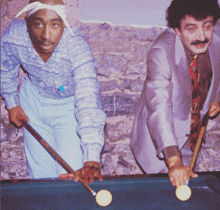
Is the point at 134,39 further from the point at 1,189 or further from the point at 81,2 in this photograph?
the point at 1,189

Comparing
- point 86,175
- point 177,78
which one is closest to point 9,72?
point 86,175

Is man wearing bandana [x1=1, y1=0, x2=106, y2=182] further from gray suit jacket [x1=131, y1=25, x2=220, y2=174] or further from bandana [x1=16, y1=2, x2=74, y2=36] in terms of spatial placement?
gray suit jacket [x1=131, y1=25, x2=220, y2=174]

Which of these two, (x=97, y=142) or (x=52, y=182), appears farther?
(x=97, y=142)

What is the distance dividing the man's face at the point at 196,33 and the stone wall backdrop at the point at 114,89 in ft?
1.23

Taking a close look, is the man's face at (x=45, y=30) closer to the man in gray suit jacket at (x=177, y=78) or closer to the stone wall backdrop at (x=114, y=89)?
the stone wall backdrop at (x=114, y=89)

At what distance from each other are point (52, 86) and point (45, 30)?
1.40 ft

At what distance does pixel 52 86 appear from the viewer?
7.25ft

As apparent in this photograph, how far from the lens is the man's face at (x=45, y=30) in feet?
6.79

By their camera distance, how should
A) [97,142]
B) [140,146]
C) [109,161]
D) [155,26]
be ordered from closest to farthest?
[97,142]
[140,146]
[155,26]
[109,161]

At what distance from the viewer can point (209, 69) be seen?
7.63ft

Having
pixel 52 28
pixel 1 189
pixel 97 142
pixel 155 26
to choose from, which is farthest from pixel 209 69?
pixel 1 189

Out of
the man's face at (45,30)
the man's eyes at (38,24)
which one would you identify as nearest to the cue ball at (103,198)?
the man's face at (45,30)

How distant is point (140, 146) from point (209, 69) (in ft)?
2.83

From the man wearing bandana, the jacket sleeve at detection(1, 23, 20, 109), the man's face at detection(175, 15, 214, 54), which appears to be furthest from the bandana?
the man's face at detection(175, 15, 214, 54)
